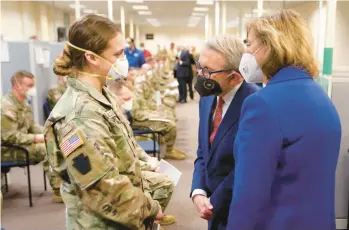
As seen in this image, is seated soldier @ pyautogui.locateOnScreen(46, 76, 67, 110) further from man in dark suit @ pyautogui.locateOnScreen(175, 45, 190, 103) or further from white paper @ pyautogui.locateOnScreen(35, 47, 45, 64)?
man in dark suit @ pyautogui.locateOnScreen(175, 45, 190, 103)

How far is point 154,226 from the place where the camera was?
1398 millimetres

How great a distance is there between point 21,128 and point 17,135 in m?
0.22

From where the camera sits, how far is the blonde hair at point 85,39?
1.22m

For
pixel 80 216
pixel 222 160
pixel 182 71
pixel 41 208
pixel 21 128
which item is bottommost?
pixel 41 208

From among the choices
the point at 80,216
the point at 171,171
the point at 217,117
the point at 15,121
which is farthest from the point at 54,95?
the point at 80,216

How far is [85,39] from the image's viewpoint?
1222 millimetres

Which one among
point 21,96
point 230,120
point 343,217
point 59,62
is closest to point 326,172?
point 230,120

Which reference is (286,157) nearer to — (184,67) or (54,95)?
(54,95)

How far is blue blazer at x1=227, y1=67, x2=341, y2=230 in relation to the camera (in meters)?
0.94

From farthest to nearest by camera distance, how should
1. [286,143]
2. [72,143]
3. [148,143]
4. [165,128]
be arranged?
1. [165,128]
2. [148,143]
3. [72,143]
4. [286,143]

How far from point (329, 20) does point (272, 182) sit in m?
1.80

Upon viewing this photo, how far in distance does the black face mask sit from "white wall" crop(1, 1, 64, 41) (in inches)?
371

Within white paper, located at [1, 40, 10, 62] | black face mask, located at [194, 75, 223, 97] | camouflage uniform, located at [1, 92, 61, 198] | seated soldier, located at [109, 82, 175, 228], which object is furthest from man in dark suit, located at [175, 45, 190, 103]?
black face mask, located at [194, 75, 223, 97]

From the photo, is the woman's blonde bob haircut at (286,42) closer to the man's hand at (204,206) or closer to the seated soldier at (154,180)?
the man's hand at (204,206)
